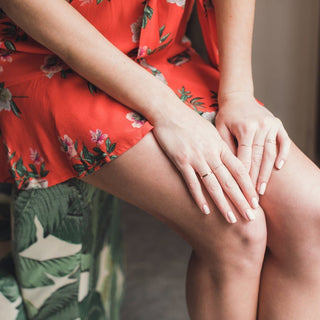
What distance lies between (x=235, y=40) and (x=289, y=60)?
2.70 ft

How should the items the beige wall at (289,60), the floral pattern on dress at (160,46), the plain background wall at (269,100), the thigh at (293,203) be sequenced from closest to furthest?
the thigh at (293,203) < the floral pattern on dress at (160,46) < the plain background wall at (269,100) < the beige wall at (289,60)

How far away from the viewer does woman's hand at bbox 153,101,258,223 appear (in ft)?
2.02

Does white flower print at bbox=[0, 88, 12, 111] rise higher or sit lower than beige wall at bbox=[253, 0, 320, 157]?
higher

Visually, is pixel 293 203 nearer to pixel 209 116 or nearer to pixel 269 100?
pixel 209 116

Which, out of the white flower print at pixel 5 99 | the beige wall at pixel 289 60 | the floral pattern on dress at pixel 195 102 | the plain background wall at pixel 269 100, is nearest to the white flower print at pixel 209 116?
the floral pattern on dress at pixel 195 102

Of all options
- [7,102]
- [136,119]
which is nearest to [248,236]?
[136,119]

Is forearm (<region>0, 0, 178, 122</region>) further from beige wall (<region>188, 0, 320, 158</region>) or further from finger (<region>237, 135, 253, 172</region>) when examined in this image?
beige wall (<region>188, 0, 320, 158</region>)

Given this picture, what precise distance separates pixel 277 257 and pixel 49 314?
440mm

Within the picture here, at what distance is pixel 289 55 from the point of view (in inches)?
58.1

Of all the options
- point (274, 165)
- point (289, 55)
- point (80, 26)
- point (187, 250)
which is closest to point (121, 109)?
point (80, 26)

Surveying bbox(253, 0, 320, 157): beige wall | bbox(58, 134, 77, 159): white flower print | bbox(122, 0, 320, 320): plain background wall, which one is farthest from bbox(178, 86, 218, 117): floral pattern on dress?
bbox(253, 0, 320, 157): beige wall

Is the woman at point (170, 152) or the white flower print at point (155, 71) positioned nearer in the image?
the woman at point (170, 152)

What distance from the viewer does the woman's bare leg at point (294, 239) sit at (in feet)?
1.97

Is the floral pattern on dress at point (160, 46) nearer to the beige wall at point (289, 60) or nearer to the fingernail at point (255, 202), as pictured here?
the fingernail at point (255, 202)
